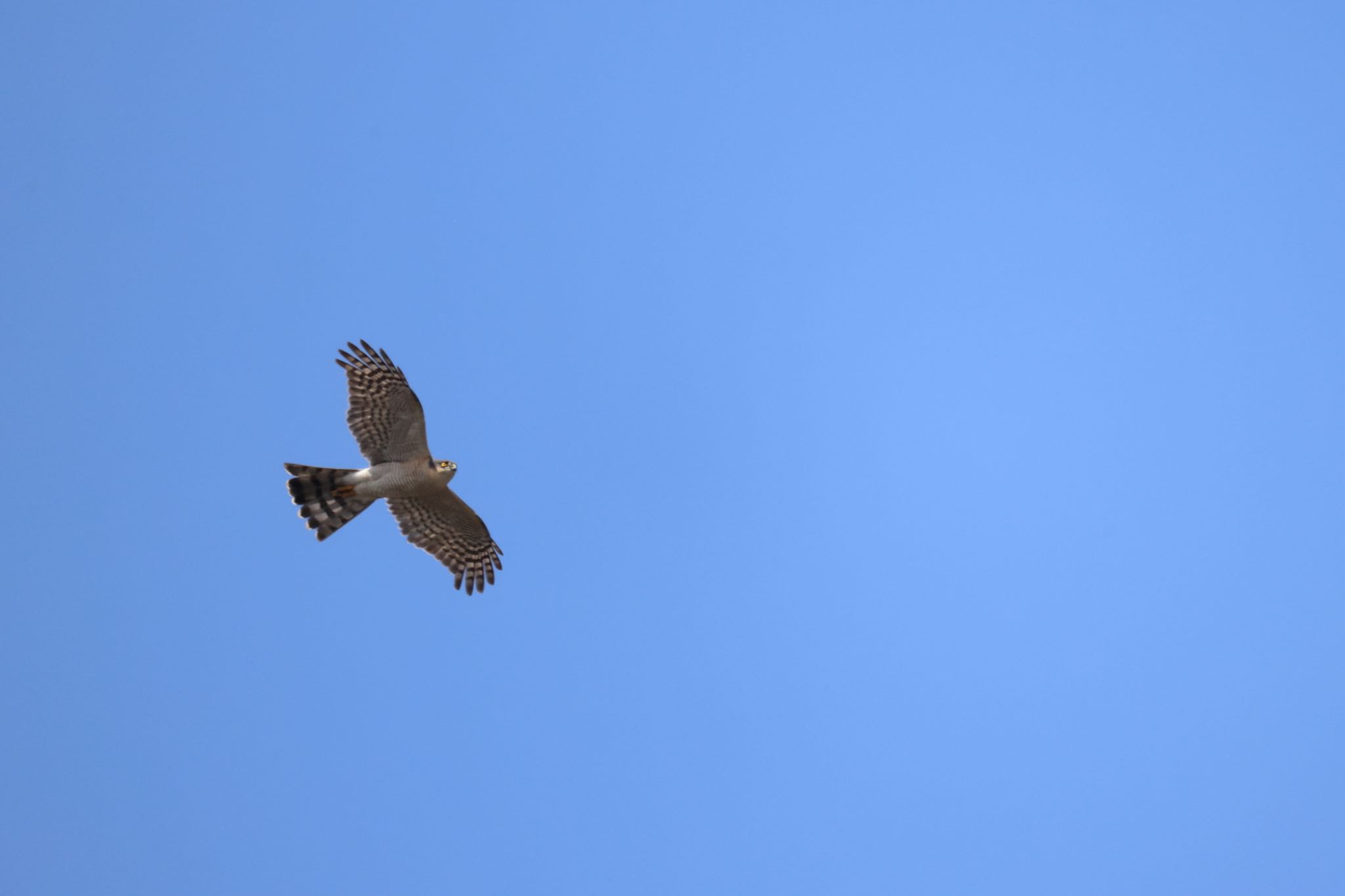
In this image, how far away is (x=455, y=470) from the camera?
17156mm

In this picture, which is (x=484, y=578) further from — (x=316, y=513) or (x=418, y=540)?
(x=316, y=513)

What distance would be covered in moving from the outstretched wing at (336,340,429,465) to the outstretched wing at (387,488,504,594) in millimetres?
1128

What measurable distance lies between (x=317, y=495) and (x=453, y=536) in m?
1.67

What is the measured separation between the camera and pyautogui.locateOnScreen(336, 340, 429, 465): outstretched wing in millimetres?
16719

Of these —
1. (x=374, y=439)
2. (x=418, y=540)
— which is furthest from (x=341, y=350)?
(x=418, y=540)

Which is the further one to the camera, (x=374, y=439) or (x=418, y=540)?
(x=418, y=540)

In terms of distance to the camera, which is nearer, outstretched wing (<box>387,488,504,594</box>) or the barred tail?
the barred tail

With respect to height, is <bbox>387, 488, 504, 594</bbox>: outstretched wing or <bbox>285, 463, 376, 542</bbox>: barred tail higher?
<bbox>387, 488, 504, 594</bbox>: outstretched wing

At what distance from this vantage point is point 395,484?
17.1 m

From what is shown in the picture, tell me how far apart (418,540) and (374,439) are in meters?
1.67

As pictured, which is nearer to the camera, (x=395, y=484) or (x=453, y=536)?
(x=395, y=484)

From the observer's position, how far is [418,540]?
18.0 metres

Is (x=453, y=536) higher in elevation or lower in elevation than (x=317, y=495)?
higher

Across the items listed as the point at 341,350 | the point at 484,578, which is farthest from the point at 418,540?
the point at 341,350
